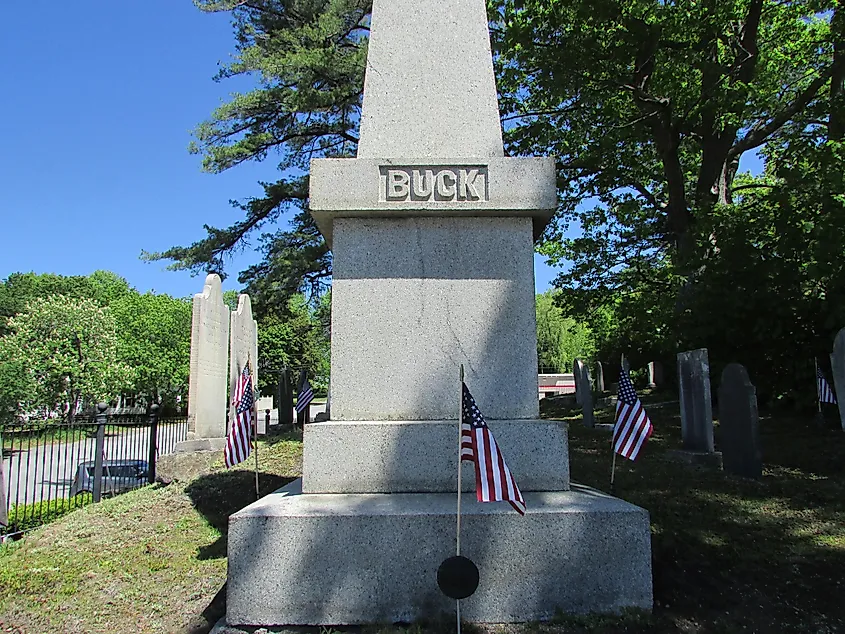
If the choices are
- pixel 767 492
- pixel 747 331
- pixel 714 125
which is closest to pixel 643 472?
pixel 767 492

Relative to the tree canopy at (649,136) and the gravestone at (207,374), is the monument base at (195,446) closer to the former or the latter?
the gravestone at (207,374)

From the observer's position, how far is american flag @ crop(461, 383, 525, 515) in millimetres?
3098

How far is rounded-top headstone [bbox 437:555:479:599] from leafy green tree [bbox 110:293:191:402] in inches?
1613

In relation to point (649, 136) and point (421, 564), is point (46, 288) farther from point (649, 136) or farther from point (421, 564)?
point (421, 564)

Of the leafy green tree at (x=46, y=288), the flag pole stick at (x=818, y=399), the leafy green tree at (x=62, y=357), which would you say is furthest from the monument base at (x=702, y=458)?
the leafy green tree at (x=46, y=288)

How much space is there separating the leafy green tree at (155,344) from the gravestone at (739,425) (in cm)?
3867

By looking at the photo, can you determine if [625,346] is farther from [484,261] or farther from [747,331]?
[484,261]

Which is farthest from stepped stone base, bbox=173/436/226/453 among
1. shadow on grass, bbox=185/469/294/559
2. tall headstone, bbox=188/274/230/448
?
shadow on grass, bbox=185/469/294/559

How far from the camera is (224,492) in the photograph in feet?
25.0

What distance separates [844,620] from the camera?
3.30 metres

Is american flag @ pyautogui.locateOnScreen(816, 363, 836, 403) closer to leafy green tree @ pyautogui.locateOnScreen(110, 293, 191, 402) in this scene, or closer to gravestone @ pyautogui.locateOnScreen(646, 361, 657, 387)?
gravestone @ pyautogui.locateOnScreen(646, 361, 657, 387)

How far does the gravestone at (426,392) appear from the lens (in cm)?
323

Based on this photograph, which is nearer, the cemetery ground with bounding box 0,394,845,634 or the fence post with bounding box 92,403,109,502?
the cemetery ground with bounding box 0,394,845,634

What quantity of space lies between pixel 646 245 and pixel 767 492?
42.4 feet
